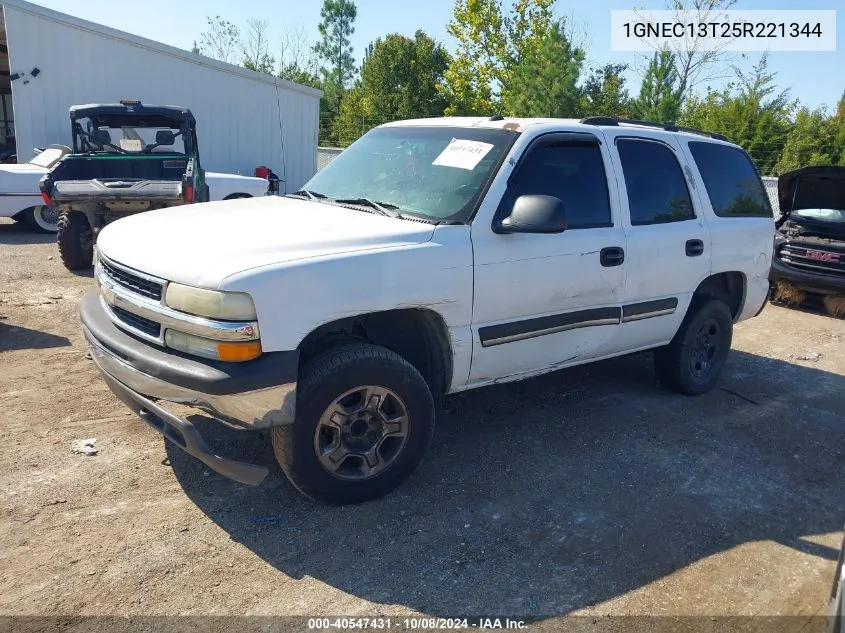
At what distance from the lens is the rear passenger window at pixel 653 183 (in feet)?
15.3

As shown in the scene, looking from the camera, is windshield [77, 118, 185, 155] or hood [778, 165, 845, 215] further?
windshield [77, 118, 185, 155]

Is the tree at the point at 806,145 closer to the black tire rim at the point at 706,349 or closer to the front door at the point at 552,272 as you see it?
Answer: the black tire rim at the point at 706,349

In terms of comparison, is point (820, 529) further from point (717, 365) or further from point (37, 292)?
point (37, 292)

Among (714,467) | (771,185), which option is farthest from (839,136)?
(714,467)

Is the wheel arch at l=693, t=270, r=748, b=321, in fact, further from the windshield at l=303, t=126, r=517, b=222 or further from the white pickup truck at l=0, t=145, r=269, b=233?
the white pickup truck at l=0, t=145, r=269, b=233

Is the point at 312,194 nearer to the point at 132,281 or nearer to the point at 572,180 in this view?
the point at 132,281

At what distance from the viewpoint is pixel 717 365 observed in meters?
5.63

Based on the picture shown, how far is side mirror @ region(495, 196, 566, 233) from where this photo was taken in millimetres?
3648

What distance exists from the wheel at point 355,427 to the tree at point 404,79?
34.1 m

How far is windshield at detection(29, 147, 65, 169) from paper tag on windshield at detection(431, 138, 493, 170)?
946cm

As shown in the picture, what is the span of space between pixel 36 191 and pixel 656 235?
10.1 m

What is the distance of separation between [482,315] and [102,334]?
1956 mm

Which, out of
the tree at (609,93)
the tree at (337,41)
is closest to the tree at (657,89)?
the tree at (609,93)

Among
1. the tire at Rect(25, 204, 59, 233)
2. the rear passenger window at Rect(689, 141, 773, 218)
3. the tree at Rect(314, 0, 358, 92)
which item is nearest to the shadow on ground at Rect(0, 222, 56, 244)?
the tire at Rect(25, 204, 59, 233)
